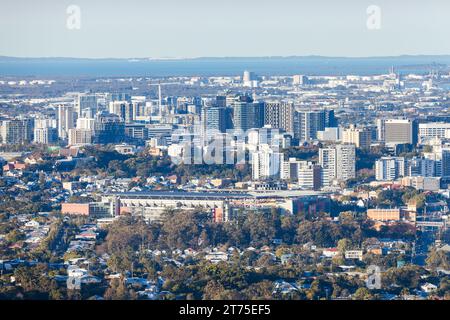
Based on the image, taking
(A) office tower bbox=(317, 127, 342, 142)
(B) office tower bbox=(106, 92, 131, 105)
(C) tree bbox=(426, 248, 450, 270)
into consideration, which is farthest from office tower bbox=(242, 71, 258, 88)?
(C) tree bbox=(426, 248, 450, 270)

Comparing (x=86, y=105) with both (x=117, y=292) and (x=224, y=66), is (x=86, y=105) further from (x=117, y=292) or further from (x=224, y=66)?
(x=117, y=292)

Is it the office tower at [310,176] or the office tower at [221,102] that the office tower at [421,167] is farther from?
the office tower at [221,102]

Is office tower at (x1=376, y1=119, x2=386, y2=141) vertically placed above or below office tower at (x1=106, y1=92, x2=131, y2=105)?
below

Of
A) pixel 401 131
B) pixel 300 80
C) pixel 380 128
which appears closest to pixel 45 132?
pixel 380 128

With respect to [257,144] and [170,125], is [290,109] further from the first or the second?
[257,144]

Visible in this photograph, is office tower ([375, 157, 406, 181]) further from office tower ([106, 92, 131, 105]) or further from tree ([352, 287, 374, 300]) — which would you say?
office tower ([106, 92, 131, 105])

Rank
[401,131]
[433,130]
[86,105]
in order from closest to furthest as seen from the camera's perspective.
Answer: [401,131], [433,130], [86,105]
